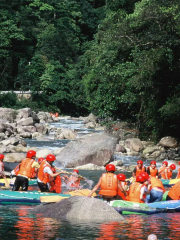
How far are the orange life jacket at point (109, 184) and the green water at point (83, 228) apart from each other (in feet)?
2.28

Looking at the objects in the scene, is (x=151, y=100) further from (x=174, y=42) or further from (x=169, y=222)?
(x=169, y=222)

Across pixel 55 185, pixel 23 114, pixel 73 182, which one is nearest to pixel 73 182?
pixel 73 182

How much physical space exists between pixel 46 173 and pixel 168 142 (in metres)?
13.1

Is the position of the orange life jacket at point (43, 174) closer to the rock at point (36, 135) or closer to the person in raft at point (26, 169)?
the person in raft at point (26, 169)

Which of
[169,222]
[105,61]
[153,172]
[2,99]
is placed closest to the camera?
[169,222]

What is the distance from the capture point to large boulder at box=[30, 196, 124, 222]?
11000 millimetres

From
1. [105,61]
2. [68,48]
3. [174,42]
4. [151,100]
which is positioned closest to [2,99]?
[68,48]

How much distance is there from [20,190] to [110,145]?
368 inches

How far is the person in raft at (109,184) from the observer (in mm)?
11883

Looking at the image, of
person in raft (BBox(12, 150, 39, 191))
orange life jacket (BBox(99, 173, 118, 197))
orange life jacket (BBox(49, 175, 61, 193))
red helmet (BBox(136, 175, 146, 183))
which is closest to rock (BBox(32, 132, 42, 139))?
orange life jacket (BBox(49, 175, 61, 193))

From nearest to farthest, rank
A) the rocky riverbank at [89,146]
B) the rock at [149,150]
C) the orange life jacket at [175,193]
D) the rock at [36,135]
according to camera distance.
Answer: the orange life jacket at [175,193]
the rocky riverbank at [89,146]
the rock at [149,150]
the rock at [36,135]

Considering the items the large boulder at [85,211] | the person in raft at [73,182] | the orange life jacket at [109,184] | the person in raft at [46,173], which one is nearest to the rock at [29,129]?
the person in raft at [73,182]

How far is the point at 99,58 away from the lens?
29172mm

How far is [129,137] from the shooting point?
1153 inches
